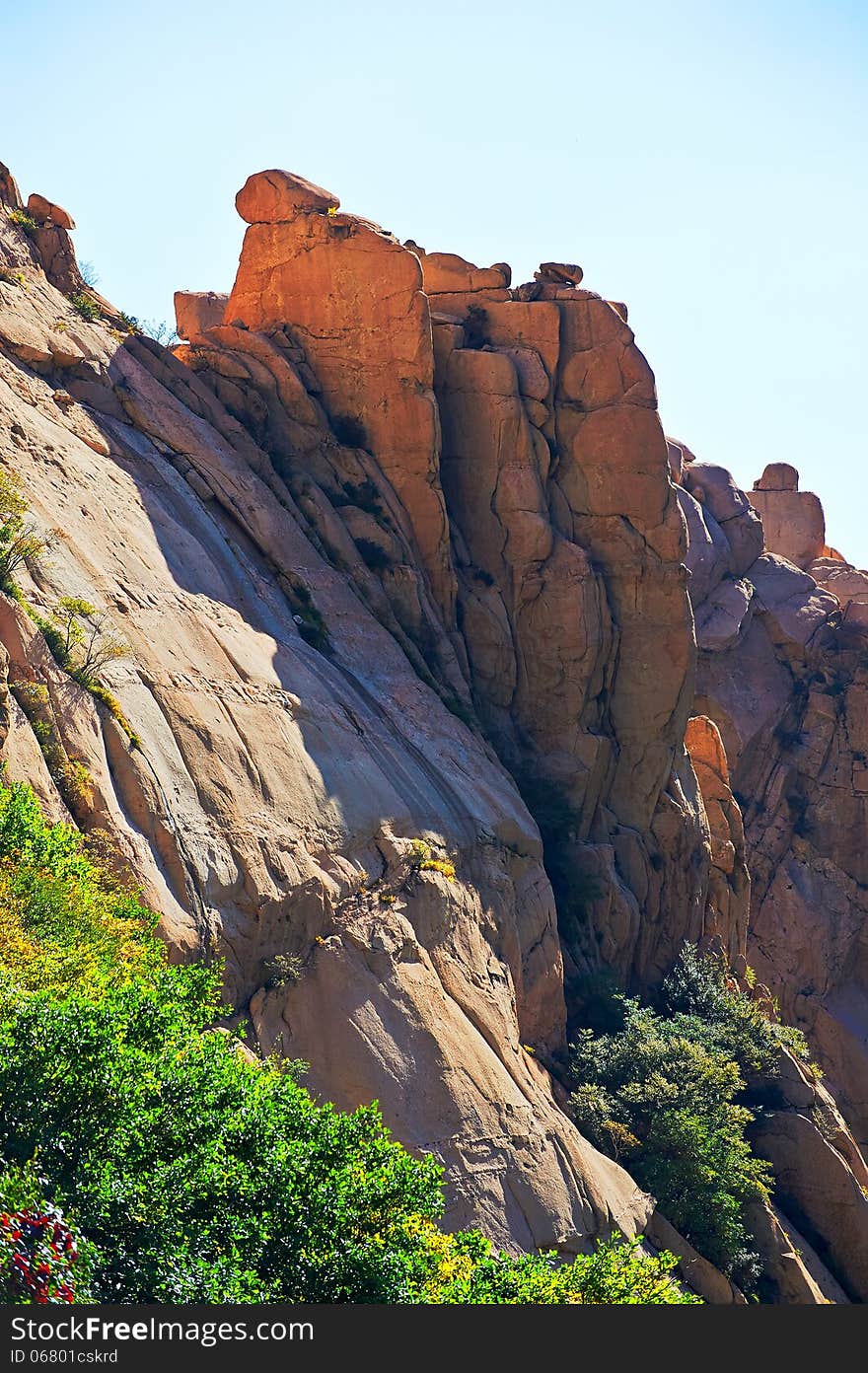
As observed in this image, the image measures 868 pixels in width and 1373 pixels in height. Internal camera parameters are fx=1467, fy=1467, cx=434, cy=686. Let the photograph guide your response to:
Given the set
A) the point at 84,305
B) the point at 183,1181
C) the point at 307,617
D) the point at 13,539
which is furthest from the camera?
the point at 84,305

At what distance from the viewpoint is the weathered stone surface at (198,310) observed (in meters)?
62.9

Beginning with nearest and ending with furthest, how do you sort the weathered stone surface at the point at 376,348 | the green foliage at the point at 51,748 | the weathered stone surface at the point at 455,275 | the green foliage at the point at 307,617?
the green foliage at the point at 51,748 < the green foliage at the point at 307,617 < the weathered stone surface at the point at 376,348 < the weathered stone surface at the point at 455,275

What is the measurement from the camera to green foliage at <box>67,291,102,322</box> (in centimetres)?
4066

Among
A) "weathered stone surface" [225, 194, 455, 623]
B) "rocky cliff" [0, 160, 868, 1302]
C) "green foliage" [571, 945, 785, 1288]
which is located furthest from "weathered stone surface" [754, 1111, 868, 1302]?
"weathered stone surface" [225, 194, 455, 623]

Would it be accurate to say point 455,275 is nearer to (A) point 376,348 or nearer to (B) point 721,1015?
(A) point 376,348

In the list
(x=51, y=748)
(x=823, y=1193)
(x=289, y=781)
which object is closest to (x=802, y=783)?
(x=823, y=1193)

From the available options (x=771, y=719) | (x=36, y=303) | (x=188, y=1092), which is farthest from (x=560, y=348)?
(x=188, y=1092)

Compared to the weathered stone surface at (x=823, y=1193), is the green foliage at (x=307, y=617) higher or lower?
higher

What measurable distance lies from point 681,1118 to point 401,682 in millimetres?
13384

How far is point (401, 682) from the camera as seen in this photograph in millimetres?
39594

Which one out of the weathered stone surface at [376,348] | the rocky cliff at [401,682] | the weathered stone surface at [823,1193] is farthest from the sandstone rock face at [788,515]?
the weathered stone surface at [823,1193]

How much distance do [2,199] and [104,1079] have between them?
100 feet

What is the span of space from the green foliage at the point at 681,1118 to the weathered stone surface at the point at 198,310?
116 ft

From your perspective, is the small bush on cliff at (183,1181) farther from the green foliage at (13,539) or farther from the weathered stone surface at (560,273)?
the weathered stone surface at (560,273)
